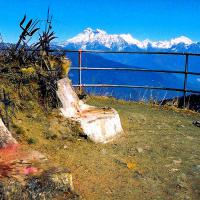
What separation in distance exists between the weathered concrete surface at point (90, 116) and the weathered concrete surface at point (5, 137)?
4.89 ft

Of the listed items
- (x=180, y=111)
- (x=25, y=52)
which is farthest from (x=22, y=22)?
(x=180, y=111)

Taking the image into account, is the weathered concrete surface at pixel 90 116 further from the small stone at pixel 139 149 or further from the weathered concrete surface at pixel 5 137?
the weathered concrete surface at pixel 5 137

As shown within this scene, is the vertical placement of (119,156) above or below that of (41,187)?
below

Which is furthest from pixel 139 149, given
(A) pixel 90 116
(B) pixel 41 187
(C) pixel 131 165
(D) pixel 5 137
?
(B) pixel 41 187

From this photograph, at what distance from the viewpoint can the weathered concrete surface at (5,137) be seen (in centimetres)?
579

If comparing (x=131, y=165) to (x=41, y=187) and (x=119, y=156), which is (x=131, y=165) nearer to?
(x=119, y=156)

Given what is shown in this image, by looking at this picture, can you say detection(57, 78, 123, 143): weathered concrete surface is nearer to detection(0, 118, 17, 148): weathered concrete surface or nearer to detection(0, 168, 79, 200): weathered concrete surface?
detection(0, 118, 17, 148): weathered concrete surface

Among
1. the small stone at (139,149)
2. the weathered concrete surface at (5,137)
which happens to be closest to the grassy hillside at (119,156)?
the small stone at (139,149)

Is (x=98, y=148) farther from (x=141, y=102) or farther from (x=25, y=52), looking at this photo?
(x=141, y=102)

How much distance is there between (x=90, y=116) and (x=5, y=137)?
81.3 inches

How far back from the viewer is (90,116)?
7.65m

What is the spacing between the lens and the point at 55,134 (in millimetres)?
6969

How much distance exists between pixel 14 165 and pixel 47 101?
2.53 m

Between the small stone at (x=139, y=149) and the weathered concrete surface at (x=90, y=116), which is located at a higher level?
the weathered concrete surface at (x=90, y=116)
